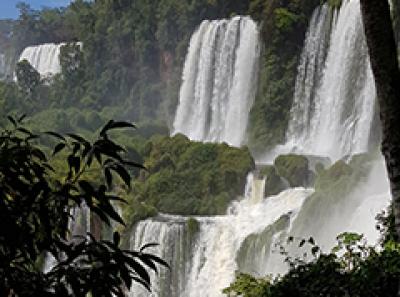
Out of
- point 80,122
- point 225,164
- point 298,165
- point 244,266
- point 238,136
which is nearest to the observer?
point 244,266

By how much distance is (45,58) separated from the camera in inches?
1517

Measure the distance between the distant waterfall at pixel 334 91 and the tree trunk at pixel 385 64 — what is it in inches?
605

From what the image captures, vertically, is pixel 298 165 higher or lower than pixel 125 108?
lower

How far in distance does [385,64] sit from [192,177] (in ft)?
51.4

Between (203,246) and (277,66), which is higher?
(277,66)

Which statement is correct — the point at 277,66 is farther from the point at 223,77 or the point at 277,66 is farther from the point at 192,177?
the point at 192,177

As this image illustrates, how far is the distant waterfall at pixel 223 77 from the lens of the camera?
939 inches

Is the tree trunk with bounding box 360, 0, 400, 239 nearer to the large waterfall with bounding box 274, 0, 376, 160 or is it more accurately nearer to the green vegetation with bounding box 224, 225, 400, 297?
the green vegetation with bounding box 224, 225, 400, 297

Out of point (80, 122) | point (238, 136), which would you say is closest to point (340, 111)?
point (238, 136)

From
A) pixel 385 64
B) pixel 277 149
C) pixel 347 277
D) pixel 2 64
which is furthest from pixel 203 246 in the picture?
pixel 2 64

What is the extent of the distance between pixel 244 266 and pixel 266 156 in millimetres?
8516

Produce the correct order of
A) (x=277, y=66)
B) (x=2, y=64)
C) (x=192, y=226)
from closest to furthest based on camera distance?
(x=192, y=226), (x=277, y=66), (x=2, y=64)

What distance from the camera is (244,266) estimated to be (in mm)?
13539

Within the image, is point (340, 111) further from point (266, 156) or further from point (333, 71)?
point (266, 156)
